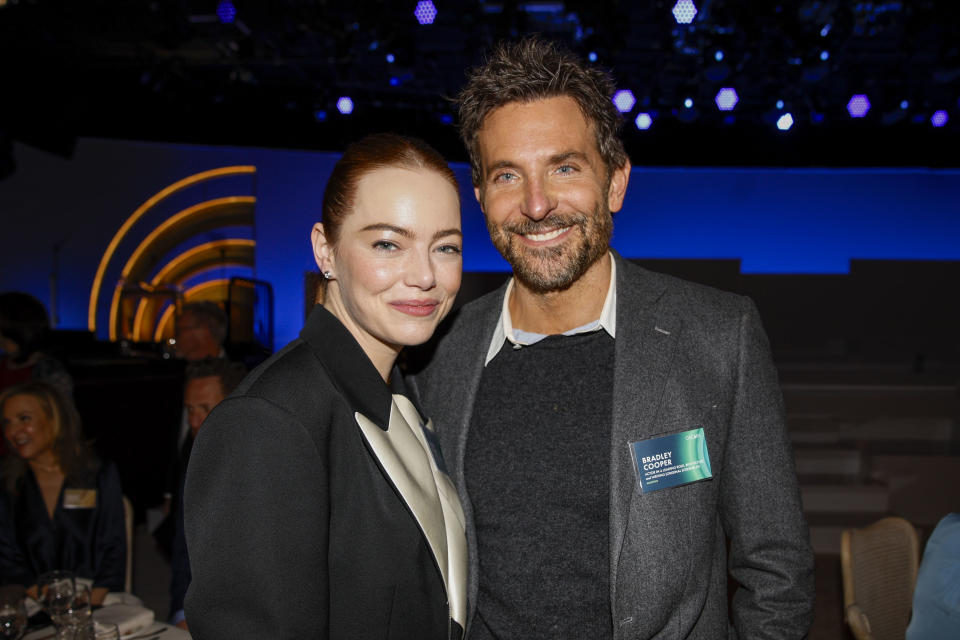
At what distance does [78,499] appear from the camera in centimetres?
295

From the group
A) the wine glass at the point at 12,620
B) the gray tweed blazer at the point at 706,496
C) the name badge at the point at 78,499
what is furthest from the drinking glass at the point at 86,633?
the gray tweed blazer at the point at 706,496

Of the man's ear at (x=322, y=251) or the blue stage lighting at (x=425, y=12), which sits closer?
the man's ear at (x=322, y=251)

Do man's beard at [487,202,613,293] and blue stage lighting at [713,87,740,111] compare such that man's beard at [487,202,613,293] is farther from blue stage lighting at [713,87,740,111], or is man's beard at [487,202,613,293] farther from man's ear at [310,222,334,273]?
blue stage lighting at [713,87,740,111]

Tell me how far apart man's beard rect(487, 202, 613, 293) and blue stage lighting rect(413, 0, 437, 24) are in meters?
4.19

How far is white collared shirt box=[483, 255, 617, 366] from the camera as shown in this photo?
160cm

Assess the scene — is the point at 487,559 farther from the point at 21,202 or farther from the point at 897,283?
the point at 21,202

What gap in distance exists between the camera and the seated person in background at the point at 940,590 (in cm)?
209

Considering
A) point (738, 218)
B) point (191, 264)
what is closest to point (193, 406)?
point (738, 218)

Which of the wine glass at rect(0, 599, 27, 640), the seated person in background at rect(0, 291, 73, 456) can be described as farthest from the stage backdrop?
the wine glass at rect(0, 599, 27, 640)

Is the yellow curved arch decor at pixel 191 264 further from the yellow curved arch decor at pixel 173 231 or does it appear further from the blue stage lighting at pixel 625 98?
the blue stage lighting at pixel 625 98

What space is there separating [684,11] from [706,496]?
15.2 ft

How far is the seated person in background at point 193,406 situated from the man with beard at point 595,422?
67.2 inches

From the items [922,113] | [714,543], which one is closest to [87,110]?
[714,543]

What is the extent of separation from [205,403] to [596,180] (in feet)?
7.20
